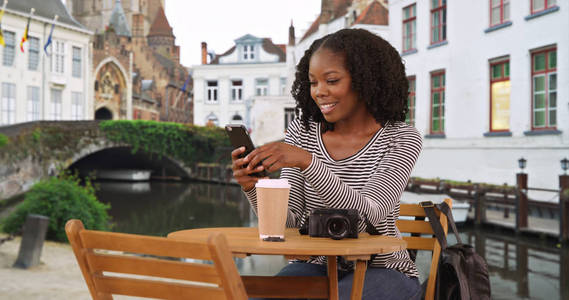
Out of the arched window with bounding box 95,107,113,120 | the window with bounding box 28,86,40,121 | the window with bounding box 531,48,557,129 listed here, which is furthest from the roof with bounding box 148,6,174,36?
the window with bounding box 531,48,557,129

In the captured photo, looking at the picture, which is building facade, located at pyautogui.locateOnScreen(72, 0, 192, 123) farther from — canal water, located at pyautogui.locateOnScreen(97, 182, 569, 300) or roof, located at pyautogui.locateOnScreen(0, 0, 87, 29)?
canal water, located at pyautogui.locateOnScreen(97, 182, 569, 300)

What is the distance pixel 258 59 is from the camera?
36750 mm

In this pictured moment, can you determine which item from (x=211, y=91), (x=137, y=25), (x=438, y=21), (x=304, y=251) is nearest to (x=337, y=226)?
(x=304, y=251)

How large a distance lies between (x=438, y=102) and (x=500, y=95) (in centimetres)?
218

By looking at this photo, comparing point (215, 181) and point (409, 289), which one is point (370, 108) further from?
point (215, 181)

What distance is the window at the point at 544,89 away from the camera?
36.0ft

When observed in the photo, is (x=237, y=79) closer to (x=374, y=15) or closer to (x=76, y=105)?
(x=76, y=105)

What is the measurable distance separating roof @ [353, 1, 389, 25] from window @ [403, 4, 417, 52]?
503cm

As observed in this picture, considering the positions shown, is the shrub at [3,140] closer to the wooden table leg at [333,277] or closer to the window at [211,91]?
the wooden table leg at [333,277]

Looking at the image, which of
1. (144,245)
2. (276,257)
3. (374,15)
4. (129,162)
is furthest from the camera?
(129,162)

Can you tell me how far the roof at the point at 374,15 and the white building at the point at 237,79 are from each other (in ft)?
49.7

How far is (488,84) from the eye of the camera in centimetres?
1283

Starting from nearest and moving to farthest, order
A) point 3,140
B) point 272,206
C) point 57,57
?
point 272,206, point 3,140, point 57,57

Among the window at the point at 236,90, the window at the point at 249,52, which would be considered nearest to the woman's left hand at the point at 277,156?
the window at the point at 236,90
